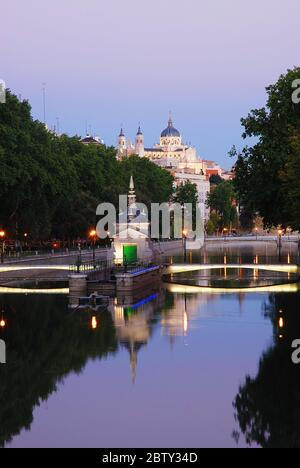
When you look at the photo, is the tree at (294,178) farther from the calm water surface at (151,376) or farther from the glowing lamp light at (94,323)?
the glowing lamp light at (94,323)

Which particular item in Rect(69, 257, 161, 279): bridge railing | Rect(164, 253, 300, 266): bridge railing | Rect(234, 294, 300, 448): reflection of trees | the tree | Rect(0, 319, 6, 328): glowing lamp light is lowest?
Rect(234, 294, 300, 448): reflection of trees

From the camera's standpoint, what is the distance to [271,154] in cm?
7831

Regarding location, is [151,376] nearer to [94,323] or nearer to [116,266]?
[94,323]

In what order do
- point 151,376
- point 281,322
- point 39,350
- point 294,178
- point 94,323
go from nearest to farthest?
1. point 151,376
2. point 39,350
3. point 281,322
4. point 94,323
5. point 294,178

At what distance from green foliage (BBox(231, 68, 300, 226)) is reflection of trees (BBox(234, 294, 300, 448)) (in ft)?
127

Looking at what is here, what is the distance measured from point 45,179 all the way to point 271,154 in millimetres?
28011

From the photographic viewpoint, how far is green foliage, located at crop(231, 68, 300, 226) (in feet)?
255

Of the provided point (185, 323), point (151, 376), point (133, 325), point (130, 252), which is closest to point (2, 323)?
point (133, 325)

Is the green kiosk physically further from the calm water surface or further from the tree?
the calm water surface

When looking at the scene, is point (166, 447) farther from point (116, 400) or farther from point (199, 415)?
point (116, 400)

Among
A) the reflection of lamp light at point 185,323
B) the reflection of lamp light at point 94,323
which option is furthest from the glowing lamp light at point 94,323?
the reflection of lamp light at point 185,323

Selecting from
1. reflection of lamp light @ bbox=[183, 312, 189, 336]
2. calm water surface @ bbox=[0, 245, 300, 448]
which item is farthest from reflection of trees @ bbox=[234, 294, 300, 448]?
reflection of lamp light @ bbox=[183, 312, 189, 336]

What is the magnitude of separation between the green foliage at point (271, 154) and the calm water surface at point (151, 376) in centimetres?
2437

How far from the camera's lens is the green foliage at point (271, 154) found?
77.8 meters
